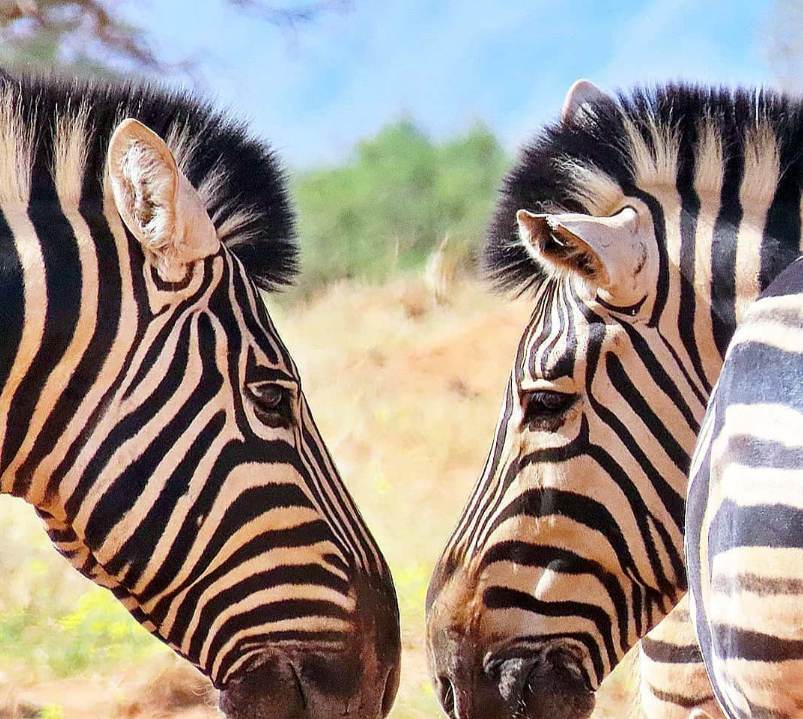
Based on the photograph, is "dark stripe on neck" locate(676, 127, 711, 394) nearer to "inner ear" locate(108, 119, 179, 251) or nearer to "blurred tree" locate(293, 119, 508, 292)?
"inner ear" locate(108, 119, 179, 251)

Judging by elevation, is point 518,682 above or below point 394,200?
below

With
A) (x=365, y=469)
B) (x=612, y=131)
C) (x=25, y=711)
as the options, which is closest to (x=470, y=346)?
(x=365, y=469)

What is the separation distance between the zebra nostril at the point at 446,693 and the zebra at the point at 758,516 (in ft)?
4.33

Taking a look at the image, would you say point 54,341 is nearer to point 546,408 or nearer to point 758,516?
point 546,408

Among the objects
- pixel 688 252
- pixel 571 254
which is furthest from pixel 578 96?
pixel 571 254

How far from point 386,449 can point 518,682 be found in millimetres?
7685

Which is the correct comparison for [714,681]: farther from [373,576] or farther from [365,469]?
[365,469]

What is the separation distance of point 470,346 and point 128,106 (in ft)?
Result: 32.9

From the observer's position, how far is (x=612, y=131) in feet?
12.5

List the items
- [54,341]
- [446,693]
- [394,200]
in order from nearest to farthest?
[54,341], [446,693], [394,200]

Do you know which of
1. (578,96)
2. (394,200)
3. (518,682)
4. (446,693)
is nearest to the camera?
(518,682)

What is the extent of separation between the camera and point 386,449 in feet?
36.8

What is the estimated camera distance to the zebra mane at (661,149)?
358cm

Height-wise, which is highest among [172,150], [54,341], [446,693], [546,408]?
[172,150]
